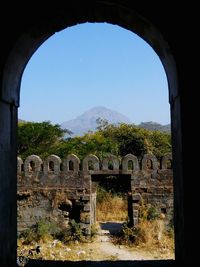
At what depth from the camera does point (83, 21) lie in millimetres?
3152

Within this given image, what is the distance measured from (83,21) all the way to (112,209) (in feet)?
42.7

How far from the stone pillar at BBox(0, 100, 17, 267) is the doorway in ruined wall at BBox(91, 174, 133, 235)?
9.27 m

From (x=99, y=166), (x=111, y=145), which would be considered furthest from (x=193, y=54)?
(x=111, y=145)

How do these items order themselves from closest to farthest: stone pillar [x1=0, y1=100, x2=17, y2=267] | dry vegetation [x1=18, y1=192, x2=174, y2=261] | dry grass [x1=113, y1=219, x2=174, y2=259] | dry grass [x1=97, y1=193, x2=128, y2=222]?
stone pillar [x1=0, y1=100, x2=17, y2=267], dry vegetation [x1=18, y1=192, x2=174, y2=261], dry grass [x1=113, y1=219, x2=174, y2=259], dry grass [x1=97, y1=193, x2=128, y2=222]

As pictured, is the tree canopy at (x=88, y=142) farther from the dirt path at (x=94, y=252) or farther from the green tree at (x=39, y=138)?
the dirt path at (x=94, y=252)

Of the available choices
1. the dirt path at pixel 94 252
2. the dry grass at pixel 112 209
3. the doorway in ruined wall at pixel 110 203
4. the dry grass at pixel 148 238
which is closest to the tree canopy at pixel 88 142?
the doorway in ruined wall at pixel 110 203

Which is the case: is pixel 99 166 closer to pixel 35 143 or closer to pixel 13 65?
pixel 13 65

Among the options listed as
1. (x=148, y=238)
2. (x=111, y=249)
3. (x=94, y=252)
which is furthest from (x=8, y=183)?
(x=148, y=238)

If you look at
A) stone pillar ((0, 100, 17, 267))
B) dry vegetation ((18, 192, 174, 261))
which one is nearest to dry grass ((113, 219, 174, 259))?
dry vegetation ((18, 192, 174, 261))

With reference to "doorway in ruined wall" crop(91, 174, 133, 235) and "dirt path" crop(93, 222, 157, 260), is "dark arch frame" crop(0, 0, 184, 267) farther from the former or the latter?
"doorway in ruined wall" crop(91, 174, 133, 235)

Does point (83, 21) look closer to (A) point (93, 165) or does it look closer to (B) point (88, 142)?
(A) point (93, 165)

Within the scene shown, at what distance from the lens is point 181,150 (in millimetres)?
2600

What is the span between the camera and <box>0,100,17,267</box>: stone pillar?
274cm

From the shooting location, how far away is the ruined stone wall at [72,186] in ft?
39.1
